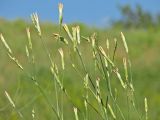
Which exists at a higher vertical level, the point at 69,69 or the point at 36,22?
the point at 36,22

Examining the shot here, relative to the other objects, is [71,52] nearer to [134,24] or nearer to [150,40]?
[150,40]

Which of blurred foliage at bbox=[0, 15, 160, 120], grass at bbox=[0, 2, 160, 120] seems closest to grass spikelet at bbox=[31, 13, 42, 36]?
grass at bbox=[0, 2, 160, 120]

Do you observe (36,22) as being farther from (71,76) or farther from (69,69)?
(69,69)

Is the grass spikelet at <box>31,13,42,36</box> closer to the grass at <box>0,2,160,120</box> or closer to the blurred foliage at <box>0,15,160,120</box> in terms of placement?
the grass at <box>0,2,160,120</box>

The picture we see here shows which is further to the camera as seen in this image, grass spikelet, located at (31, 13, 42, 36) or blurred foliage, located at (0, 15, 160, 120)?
blurred foliage, located at (0, 15, 160, 120)

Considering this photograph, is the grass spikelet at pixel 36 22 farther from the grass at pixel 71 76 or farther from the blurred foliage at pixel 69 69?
the blurred foliage at pixel 69 69

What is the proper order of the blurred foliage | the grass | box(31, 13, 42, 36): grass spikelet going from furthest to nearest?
1. the blurred foliage
2. the grass
3. box(31, 13, 42, 36): grass spikelet

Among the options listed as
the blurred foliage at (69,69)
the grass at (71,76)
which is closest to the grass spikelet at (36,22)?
the grass at (71,76)

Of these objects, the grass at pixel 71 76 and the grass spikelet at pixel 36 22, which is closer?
the grass spikelet at pixel 36 22

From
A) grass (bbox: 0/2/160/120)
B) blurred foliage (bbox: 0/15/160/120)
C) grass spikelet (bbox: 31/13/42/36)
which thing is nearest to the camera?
grass spikelet (bbox: 31/13/42/36)

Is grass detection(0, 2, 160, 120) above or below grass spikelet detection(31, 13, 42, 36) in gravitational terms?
below

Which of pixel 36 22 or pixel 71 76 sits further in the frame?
pixel 71 76

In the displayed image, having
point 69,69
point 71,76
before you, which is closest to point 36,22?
point 71,76
